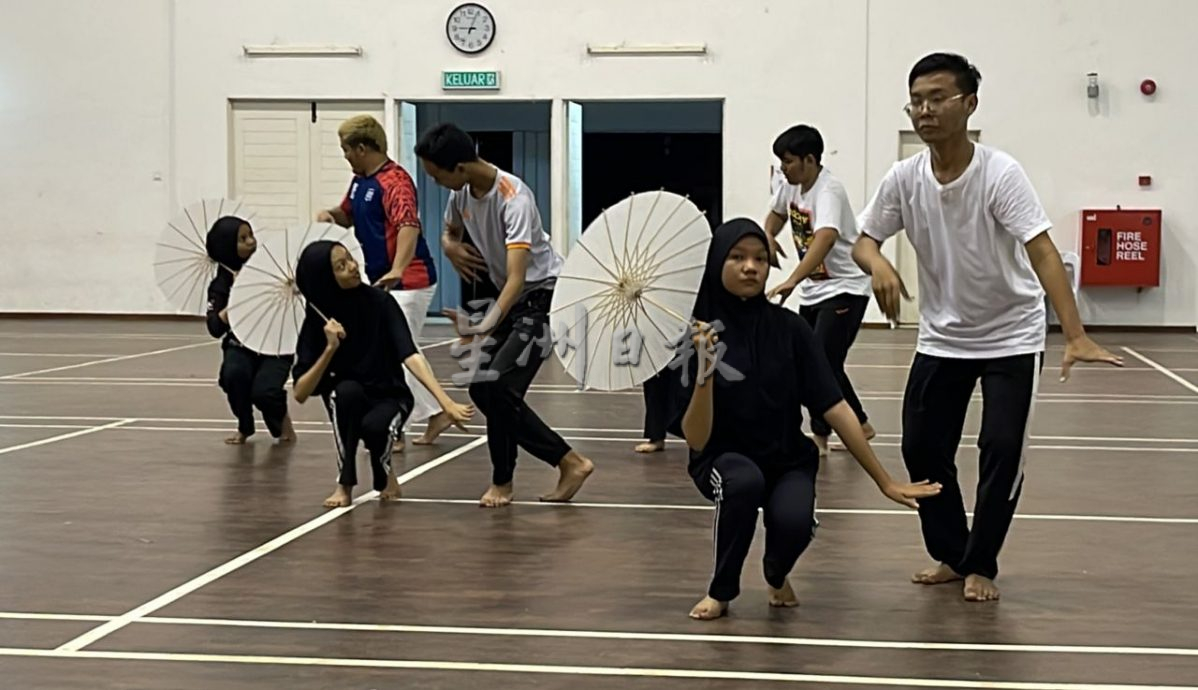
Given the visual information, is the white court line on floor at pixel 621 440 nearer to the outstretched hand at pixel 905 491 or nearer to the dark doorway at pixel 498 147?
the outstretched hand at pixel 905 491

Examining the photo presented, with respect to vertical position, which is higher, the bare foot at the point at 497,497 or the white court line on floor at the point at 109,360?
the white court line on floor at the point at 109,360

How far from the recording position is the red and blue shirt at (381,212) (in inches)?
318

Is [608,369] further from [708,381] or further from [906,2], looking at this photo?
[906,2]

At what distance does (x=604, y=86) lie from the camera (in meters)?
20.0

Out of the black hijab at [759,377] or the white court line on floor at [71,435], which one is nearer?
the black hijab at [759,377]

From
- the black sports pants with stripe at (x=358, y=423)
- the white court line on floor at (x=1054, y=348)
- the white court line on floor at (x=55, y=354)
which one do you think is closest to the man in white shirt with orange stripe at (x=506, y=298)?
the black sports pants with stripe at (x=358, y=423)

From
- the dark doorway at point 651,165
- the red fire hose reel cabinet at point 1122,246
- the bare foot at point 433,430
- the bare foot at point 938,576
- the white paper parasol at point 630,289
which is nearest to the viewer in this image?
the white paper parasol at point 630,289

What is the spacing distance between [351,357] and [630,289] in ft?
6.92

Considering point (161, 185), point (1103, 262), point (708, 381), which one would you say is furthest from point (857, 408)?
point (161, 185)

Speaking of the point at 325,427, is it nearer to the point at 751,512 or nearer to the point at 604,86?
the point at 751,512

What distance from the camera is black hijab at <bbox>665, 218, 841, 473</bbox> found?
15.8ft

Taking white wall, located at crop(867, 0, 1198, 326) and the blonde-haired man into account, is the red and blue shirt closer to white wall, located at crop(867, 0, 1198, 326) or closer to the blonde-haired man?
the blonde-haired man

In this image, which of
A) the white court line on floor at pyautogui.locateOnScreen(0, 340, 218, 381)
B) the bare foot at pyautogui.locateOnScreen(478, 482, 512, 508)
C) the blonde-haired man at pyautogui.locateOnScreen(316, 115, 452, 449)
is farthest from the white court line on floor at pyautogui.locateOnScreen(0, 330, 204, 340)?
the bare foot at pyautogui.locateOnScreen(478, 482, 512, 508)

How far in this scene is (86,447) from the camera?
8.67 m
